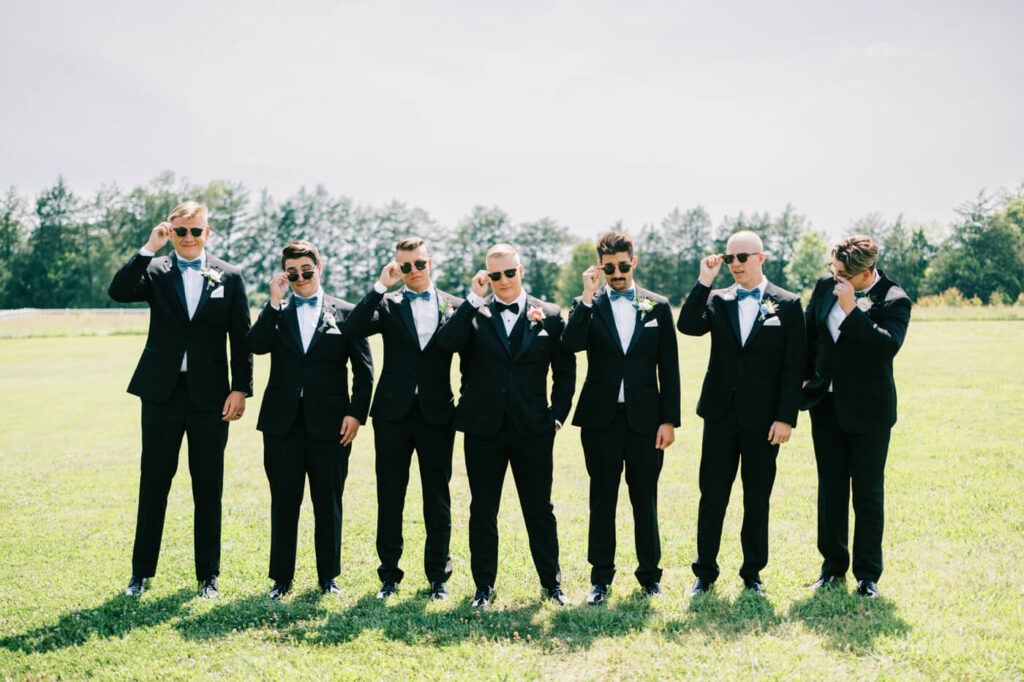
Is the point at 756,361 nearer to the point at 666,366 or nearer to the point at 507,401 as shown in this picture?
the point at 666,366

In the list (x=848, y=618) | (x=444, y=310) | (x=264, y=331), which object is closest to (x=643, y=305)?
(x=444, y=310)

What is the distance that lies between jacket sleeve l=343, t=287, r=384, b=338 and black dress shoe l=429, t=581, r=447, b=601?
2.15m

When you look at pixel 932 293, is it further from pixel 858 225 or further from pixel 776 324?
pixel 776 324

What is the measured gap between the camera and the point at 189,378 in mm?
6297

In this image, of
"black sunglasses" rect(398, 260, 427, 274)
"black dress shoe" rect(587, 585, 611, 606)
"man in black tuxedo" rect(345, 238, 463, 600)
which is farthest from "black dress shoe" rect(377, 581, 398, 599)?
"black sunglasses" rect(398, 260, 427, 274)

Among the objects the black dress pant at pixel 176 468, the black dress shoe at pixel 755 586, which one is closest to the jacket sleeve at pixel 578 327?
the black dress shoe at pixel 755 586

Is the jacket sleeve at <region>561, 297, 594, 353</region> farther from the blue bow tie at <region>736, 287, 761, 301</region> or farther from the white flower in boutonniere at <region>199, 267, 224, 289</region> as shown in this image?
the white flower in boutonniere at <region>199, 267, 224, 289</region>

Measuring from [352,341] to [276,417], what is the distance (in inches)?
34.4

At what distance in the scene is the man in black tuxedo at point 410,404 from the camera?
6090 mm

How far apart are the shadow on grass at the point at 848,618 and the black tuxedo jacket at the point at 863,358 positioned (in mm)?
1312

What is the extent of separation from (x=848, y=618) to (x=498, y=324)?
133 inches

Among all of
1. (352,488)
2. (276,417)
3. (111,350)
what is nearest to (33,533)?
(352,488)

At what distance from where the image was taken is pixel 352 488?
11070 mm

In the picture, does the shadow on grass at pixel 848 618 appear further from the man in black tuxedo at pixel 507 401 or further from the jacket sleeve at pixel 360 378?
the jacket sleeve at pixel 360 378
